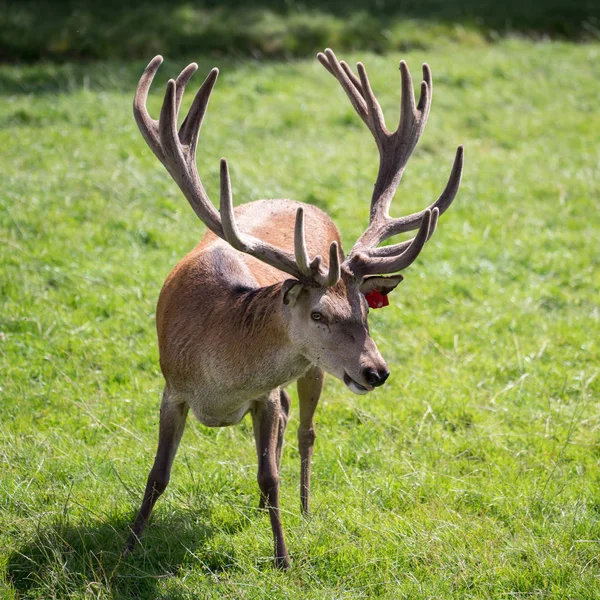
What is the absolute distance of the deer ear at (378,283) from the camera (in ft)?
13.5

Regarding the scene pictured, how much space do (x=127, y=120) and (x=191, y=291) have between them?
5775 mm

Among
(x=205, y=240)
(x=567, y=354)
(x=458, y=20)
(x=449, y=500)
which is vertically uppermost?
(x=458, y=20)

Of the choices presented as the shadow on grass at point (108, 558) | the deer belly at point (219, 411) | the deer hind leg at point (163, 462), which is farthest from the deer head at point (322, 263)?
the shadow on grass at point (108, 558)

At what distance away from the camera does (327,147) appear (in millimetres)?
10242

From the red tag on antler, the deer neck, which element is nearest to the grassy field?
the deer neck

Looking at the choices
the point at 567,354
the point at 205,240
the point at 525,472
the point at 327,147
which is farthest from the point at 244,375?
the point at 327,147

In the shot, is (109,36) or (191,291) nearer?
(191,291)

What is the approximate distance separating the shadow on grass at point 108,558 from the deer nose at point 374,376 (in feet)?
3.68

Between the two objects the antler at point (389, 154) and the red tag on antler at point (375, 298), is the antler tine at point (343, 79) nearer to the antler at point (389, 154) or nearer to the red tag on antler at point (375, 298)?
the antler at point (389, 154)

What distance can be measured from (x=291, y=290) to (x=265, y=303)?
297 mm

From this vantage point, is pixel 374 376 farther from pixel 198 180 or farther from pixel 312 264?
pixel 198 180

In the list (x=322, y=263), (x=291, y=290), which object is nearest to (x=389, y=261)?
(x=322, y=263)

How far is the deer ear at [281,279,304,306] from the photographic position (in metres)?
4.01

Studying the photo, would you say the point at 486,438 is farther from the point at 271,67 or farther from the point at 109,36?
the point at 109,36
